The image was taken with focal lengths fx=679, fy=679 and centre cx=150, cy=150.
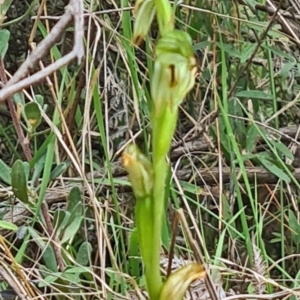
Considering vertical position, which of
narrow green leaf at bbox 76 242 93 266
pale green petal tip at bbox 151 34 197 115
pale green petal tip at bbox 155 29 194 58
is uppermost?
pale green petal tip at bbox 155 29 194 58

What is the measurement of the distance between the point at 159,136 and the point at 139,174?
4cm

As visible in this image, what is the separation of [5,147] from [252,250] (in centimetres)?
62

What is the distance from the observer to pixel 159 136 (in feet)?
1.75

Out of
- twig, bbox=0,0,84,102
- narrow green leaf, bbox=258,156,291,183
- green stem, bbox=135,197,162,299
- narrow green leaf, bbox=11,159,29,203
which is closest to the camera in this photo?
twig, bbox=0,0,84,102

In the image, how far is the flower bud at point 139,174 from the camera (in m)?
0.54

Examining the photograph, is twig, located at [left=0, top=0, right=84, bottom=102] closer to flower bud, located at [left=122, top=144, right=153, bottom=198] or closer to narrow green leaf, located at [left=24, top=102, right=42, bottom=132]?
flower bud, located at [left=122, top=144, right=153, bottom=198]

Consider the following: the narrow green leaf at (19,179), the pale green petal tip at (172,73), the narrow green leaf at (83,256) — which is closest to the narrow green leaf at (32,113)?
the narrow green leaf at (19,179)

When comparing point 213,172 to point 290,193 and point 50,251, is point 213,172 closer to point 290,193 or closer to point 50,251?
point 290,193

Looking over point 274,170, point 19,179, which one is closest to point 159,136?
point 19,179

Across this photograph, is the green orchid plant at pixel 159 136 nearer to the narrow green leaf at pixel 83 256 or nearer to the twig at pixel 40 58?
the twig at pixel 40 58

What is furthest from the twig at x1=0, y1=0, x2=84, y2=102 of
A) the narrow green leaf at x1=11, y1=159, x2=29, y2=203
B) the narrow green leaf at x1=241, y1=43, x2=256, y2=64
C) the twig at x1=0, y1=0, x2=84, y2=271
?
the narrow green leaf at x1=241, y1=43, x2=256, y2=64

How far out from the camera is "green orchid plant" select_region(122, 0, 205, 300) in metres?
0.51

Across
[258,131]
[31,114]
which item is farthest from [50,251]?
[258,131]

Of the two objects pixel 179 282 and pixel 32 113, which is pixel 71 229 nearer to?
pixel 32 113
